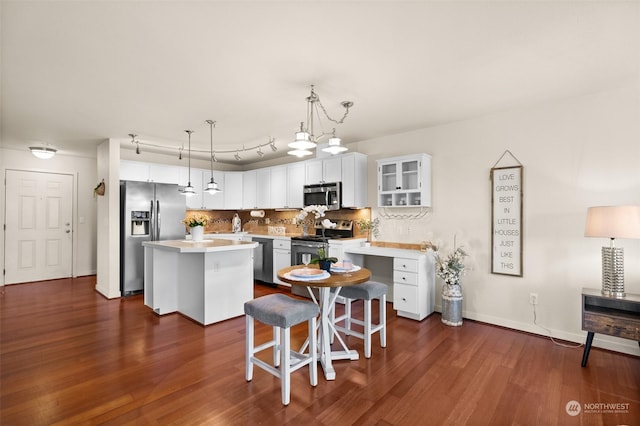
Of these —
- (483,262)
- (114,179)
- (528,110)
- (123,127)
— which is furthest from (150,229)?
(528,110)

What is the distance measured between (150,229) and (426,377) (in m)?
4.70

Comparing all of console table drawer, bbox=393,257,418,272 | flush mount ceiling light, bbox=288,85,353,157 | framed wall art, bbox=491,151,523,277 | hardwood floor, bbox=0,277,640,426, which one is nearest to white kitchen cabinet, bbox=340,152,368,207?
flush mount ceiling light, bbox=288,85,353,157

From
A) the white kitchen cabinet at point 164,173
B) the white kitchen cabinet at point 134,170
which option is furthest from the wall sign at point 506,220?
the white kitchen cabinet at point 134,170

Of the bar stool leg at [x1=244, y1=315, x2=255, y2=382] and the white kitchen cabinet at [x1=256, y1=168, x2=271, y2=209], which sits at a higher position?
the white kitchen cabinet at [x1=256, y1=168, x2=271, y2=209]

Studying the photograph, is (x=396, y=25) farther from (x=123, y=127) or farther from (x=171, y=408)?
(x=123, y=127)

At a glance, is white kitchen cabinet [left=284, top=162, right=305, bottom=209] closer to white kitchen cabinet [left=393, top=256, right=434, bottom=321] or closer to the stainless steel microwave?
the stainless steel microwave

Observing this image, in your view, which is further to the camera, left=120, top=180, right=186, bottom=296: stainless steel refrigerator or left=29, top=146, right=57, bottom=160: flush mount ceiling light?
left=29, top=146, right=57, bottom=160: flush mount ceiling light

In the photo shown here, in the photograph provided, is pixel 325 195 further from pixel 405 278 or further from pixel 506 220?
pixel 506 220

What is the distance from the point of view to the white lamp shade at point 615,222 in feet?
8.25

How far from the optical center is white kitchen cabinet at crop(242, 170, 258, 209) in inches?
256

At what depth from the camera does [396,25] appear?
199cm

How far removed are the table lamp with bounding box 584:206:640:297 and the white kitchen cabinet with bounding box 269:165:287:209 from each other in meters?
4.38

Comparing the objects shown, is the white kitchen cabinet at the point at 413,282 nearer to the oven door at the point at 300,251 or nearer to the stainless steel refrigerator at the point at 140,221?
the oven door at the point at 300,251

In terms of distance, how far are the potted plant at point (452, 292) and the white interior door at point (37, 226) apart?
7.00 metres
